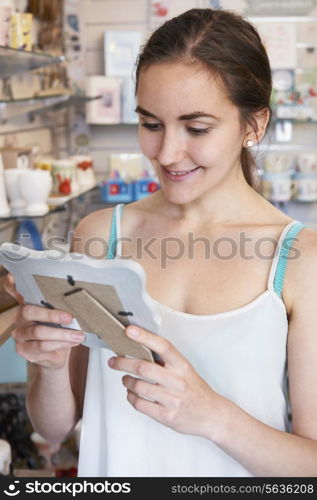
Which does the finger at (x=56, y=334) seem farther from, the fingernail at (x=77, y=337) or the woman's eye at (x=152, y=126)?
the woman's eye at (x=152, y=126)

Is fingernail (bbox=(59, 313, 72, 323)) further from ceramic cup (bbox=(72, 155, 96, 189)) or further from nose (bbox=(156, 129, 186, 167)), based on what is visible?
ceramic cup (bbox=(72, 155, 96, 189))

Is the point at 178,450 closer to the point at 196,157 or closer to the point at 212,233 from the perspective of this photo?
the point at 212,233

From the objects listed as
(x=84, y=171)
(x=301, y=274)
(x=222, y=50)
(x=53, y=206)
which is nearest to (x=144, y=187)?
(x=84, y=171)

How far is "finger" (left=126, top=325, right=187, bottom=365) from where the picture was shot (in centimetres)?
85

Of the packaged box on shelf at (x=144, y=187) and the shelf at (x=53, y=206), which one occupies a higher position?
the shelf at (x=53, y=206)

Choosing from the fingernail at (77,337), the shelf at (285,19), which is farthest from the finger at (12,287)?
the shelf at (285,19)

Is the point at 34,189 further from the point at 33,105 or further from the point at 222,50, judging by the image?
the point at 222,50

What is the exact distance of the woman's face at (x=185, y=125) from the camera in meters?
1.05

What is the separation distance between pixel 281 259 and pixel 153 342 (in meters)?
0.33

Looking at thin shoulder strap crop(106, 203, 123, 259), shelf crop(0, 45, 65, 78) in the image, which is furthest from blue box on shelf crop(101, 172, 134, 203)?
thin shoulder strap crop(106, 203, 123, 259)

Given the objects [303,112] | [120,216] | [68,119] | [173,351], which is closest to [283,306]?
[173,351]

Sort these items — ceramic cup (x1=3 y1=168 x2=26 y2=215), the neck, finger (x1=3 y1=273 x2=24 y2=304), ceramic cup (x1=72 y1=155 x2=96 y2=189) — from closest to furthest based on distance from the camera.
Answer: finger (x1=3 y1=273 x2=24 y2=304) → the neck → ceramic cup (x1=3 y1=168 x2=26 y2=215) → ceramic cup (x1=72 y1=155 x2=96 y2=189)

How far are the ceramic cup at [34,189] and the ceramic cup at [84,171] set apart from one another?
0.95 m

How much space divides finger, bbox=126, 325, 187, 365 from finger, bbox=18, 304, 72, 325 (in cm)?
12
